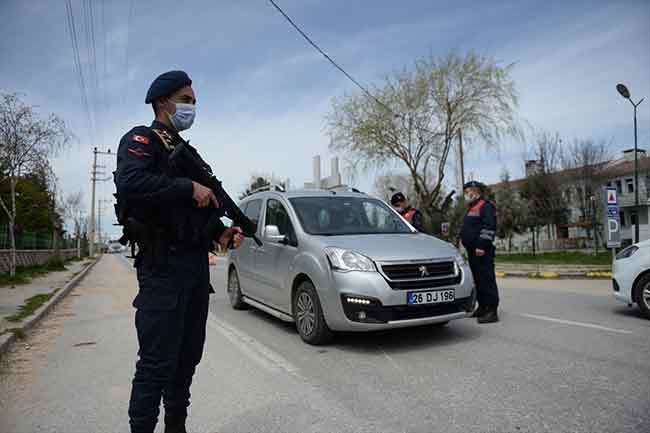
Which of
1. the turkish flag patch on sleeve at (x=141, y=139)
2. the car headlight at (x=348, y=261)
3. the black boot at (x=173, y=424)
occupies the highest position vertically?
the turkish flag patch on sleeve at (x=141, y=139)

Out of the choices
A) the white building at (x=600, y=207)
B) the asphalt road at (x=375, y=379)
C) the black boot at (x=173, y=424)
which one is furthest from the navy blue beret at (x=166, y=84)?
the white building at (x=600, y=207)

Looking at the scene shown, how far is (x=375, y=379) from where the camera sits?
4121mm

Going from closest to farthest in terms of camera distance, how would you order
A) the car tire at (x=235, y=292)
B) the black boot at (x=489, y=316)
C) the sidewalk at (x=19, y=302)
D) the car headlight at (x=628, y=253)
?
the black boot at (x=489, y=316), the sidewalk at (x=19, y=302), the car headlight at (x=628, y=253), the car tire at (x=235, y=292)

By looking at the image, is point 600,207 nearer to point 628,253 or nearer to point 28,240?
point 628,253

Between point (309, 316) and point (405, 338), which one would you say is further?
point (405, 338)

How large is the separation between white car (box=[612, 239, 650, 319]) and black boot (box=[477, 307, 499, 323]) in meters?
1.85

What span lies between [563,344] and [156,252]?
4.42m

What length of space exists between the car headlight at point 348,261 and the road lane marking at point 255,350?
1070 millimetres

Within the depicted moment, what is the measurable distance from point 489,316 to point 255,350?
10.3 ft

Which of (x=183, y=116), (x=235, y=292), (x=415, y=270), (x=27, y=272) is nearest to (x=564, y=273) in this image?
(x=235, y=292)

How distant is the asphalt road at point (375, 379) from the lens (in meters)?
3.20

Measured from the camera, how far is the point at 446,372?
4.23 metres

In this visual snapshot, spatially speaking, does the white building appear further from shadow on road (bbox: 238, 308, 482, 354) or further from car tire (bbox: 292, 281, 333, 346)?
car tire (bbox: 292, 281, 333, 346)

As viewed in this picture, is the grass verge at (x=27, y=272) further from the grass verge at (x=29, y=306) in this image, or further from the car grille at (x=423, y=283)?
the car grille at (x=423, y=283)
